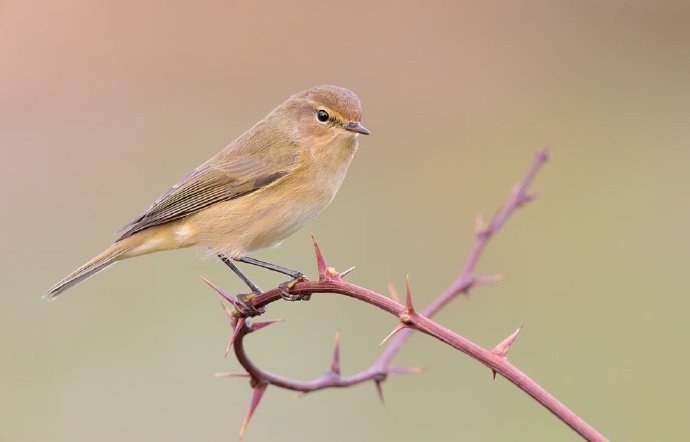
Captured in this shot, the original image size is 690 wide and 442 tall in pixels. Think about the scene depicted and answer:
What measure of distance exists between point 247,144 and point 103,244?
11.9 feet

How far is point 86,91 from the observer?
10133 mm

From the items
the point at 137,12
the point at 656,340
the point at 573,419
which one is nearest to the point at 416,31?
the point at 137,12

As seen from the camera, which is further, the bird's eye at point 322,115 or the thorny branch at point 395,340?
the bird's eye at point 322,115

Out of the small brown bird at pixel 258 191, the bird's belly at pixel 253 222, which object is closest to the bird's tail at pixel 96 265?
the small brown bird at pixel 258 191

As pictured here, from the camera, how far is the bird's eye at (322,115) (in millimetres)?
4398

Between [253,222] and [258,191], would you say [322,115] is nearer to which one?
[258,191]

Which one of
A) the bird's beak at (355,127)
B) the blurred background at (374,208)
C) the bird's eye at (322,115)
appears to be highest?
the bird's eye at (322,115)

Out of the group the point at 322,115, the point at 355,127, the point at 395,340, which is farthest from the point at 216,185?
the point at 395,340

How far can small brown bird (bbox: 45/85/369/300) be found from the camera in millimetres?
4203

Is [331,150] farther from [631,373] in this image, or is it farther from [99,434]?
[631,373]

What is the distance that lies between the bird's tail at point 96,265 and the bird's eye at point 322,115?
3.44 feet

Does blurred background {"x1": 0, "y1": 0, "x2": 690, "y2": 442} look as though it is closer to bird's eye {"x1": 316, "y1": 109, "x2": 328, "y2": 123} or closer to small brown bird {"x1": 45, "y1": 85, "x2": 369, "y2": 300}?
small brown bird {"x1": 45, "y1": 85, "x2": 369, "y2": 300}

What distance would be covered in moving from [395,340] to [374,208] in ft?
17.5

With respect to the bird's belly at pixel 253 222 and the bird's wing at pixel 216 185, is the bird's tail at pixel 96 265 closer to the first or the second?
the bird's wing at pixel 216 185
